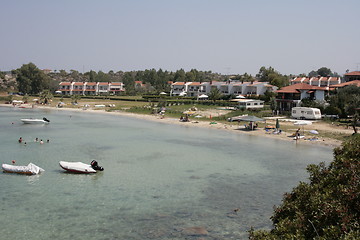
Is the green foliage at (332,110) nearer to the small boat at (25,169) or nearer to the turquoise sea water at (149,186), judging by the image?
the turquoise sea water at (149,186)

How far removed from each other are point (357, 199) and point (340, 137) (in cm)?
4185

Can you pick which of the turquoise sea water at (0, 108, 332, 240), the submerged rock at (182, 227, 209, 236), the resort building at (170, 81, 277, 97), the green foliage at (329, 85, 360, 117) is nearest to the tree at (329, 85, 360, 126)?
the green foliage at (329, 85, 360, 117)

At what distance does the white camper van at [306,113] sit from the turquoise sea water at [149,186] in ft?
60.5

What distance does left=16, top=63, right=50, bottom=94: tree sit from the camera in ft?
500

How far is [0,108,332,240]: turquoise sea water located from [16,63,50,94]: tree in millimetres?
104786

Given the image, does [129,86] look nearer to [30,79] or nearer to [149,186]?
[30,79]

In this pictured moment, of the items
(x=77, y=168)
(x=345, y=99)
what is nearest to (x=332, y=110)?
(x=345, y=99)

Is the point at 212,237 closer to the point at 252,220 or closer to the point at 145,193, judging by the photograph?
the point at 252,220

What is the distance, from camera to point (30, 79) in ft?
503

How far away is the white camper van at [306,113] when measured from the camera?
217 ft

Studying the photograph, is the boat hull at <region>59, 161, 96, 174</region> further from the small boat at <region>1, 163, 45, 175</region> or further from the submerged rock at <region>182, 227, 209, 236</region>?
the submerged rock at <region>182, 227, 209, 236</region>

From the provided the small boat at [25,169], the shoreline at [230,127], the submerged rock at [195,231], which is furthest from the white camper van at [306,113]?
the submerged rock at [195,231]

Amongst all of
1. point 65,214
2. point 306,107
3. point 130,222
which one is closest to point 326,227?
point 130,222

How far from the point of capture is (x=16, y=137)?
54031 mm
